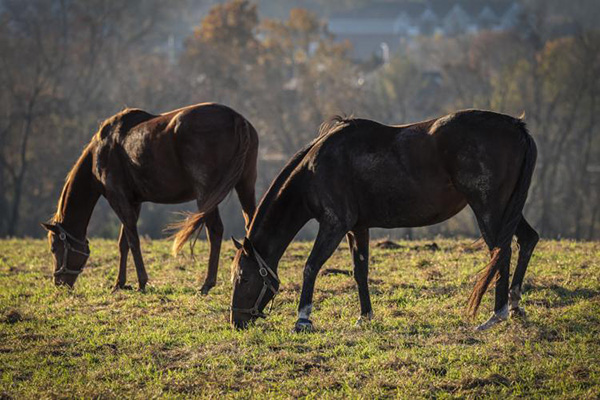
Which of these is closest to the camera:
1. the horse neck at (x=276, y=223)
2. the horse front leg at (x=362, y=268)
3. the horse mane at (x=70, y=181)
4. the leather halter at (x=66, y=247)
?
the horse neck at (x=276, y=223)

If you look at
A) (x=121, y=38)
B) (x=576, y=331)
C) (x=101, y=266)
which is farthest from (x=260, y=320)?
(x=121, y=38)

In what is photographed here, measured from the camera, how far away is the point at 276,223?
380 inches

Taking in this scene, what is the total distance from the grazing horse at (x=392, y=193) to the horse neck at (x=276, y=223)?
0.4 inches

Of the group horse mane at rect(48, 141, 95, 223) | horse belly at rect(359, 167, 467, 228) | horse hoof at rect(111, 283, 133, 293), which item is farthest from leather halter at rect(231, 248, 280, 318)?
horse mane at rect(48, 141, 95, 223)

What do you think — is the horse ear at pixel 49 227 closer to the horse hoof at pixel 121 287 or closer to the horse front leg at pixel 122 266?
the horse front leg at pixel 122 266

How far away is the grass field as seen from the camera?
7613 millimetres

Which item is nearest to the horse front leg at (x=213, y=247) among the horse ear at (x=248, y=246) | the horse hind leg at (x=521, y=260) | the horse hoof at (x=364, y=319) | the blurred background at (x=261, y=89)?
the horse ear at (x=248, y=246)

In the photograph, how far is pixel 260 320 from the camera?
9992 millimetres

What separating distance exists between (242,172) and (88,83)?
4347 centimetres

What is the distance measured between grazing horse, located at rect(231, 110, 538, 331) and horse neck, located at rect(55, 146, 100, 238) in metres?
4.26

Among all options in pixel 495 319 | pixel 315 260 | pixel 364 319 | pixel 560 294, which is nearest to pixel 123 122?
pixel 315 260

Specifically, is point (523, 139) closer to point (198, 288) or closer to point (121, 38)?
point (198, 288)

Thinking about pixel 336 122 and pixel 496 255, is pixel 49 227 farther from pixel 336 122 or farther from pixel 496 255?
pixel 496 255

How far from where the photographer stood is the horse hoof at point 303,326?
9.32m
